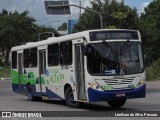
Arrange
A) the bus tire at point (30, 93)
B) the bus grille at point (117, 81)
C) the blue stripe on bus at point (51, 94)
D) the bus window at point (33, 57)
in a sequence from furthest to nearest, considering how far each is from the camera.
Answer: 1. the bus tire at point (30, 93)
2. the bus window at point (33, 57)
3. the blue stripe on bus at point (51, 94)
4. the bus grille at point (117, 81)

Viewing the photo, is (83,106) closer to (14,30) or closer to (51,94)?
(51,94)

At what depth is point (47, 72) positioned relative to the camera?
2147cm

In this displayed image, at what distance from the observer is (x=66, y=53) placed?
19062 millimetres

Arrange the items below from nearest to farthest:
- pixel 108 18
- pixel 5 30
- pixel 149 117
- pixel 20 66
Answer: pixel 149 117 < pixel 20 66 < pixel 108 18 < pixel 5 30

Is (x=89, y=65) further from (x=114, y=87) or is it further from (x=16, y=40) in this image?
(x=16, y=40)

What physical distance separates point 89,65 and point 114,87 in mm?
1237

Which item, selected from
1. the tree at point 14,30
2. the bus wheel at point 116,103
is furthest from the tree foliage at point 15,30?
the bus wheel at point 116,103

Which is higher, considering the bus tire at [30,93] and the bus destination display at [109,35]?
the bus destination display at [109,35]

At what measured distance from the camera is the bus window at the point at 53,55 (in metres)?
20.2

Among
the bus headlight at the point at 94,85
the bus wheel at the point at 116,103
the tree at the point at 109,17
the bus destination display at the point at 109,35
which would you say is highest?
the tree at the point at 109,17

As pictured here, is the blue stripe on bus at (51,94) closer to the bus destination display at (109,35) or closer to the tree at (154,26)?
the bus destination display at (109,35)

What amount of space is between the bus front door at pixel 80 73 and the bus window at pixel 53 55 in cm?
224

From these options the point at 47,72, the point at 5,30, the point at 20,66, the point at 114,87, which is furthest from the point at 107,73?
the point at 5,30

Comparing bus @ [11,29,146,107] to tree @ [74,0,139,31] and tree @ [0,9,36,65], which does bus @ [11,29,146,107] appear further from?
tree @ [0,9,36,65]
